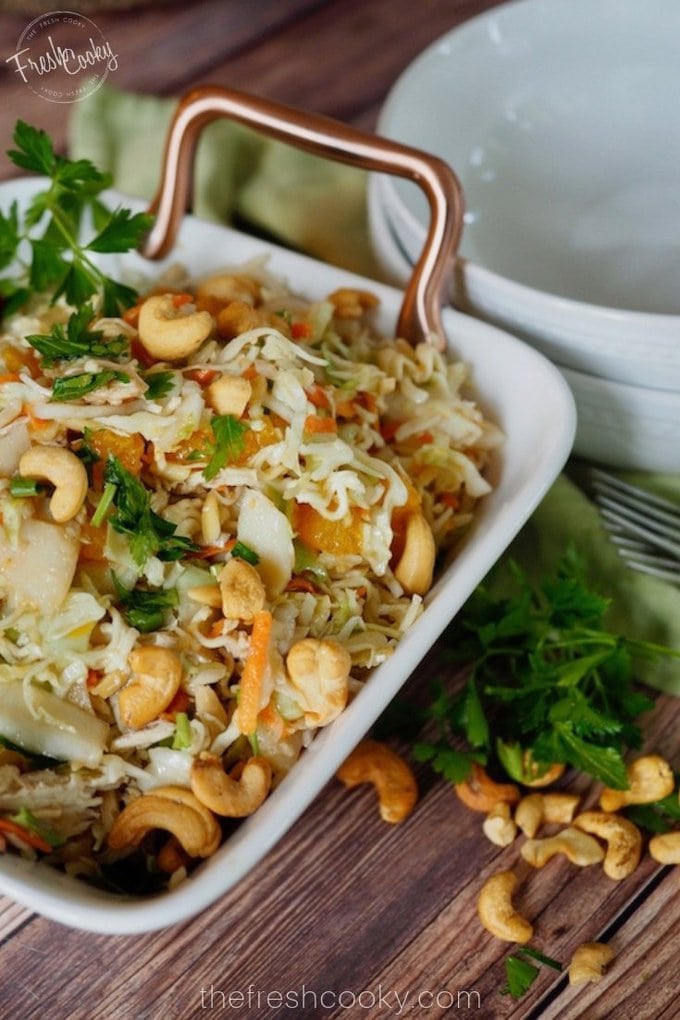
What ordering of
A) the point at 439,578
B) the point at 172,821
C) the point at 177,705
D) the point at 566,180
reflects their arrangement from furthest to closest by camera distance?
the point at 566,180 < the point at 439,578 < the point at 177,705 < the point at 172,821

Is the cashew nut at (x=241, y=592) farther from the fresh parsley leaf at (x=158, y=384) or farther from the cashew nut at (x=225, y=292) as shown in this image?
the cashew nut at (x=225, y=292)

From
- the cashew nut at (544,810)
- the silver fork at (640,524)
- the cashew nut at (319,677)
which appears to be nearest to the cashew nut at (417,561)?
the cashew nut at (319,677)

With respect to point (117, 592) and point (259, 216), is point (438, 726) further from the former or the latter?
point (259, 216)

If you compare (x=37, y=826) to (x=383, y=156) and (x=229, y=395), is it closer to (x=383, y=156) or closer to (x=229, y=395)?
(x=229, y=395)

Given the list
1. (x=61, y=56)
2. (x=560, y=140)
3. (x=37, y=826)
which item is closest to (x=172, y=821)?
(x=37, y=826)

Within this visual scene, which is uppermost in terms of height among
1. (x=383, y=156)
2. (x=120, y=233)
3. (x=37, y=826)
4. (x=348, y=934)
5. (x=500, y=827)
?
(x=383, y=156)

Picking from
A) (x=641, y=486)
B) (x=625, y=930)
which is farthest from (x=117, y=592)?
(x=641, y=486)

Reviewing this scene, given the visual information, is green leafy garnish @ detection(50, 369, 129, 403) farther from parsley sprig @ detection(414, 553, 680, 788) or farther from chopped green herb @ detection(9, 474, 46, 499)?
parsley sprig @ detection(414, 553, 680, 788)
